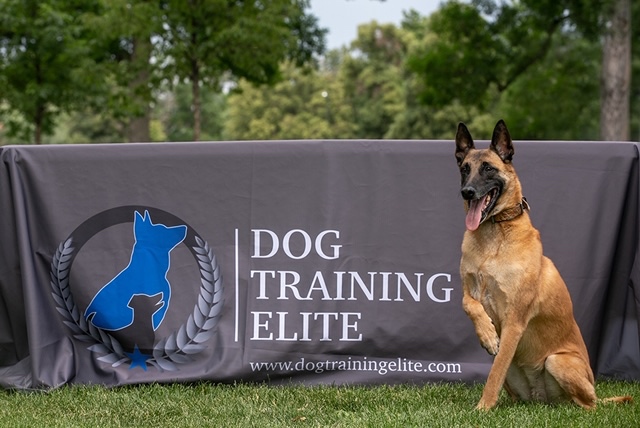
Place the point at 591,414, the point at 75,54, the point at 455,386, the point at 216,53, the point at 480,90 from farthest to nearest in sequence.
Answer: the point at 480,90
the point at 75,54
the point at 216,53
the point at 455,386
the point at 591,414

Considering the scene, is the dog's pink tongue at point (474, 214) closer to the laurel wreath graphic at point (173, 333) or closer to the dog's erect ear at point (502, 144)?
the dog's erect ear at point (502, 144)

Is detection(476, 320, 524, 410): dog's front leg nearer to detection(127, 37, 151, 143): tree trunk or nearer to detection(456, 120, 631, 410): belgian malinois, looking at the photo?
detection(456, 120, 631, 410): belgian malinois

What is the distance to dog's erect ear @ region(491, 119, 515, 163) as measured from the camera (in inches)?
197

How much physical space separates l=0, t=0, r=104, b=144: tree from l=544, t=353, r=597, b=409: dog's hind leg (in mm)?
17716

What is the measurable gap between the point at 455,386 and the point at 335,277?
1.11 metres

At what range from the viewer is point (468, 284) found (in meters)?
5.00

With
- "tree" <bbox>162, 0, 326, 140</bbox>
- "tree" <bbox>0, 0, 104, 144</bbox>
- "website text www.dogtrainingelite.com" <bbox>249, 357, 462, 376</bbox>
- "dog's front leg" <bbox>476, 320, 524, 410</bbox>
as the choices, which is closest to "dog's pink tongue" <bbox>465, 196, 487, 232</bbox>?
"dog's front leg" <bbox>476, 320, 524, 410</bbox>

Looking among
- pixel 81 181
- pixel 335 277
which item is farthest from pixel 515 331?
pixel 81 181

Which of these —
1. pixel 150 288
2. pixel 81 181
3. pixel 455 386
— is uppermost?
pixel 81 181

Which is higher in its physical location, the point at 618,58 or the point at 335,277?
the point at 618,58

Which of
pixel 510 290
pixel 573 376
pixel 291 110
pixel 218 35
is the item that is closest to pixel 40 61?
pixel 218 35

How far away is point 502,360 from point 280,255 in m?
1.82

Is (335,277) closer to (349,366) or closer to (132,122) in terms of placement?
(349,366)

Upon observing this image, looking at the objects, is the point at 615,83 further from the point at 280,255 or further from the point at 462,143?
the point at 462,143
